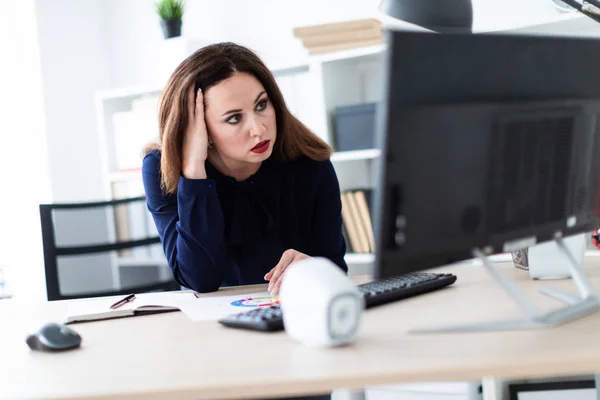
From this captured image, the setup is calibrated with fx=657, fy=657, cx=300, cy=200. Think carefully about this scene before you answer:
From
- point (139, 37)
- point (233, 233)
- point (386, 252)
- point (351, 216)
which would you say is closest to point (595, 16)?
point (386, 252)

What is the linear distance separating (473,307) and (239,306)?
1.31 feet

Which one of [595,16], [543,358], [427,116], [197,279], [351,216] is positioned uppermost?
[595,16]

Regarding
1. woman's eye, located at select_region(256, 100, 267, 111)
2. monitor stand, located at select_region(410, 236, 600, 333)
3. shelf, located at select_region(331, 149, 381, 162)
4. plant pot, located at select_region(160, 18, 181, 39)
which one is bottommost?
shelf, located at select_region(331, 149, 381, 162)

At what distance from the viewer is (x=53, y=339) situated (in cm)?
91

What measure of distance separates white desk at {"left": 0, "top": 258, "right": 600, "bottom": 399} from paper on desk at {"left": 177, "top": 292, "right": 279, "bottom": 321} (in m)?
0.06

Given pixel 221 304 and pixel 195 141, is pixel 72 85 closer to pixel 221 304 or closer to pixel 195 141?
pixel 195 141

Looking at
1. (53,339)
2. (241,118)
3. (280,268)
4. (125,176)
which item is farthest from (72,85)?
(53,339)

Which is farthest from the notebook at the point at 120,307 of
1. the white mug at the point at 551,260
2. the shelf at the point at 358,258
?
the shelf at the point at 358,258

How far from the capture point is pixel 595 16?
1.21 metres

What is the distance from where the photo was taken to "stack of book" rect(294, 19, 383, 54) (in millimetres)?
2455

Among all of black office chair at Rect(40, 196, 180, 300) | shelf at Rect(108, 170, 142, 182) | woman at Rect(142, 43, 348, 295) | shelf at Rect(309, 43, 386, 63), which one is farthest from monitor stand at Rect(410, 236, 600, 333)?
shelf at Rect(108, 170, 142, 182)

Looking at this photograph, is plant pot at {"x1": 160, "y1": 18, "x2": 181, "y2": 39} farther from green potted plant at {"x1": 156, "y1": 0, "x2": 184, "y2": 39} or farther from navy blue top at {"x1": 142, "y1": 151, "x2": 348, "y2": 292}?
navy blue top at {"x1": 142, "y1": 151, "x2": 348, "y2": 292}

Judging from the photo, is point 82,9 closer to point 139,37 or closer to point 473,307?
point 139,37

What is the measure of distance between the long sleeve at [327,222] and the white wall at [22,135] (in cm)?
185
